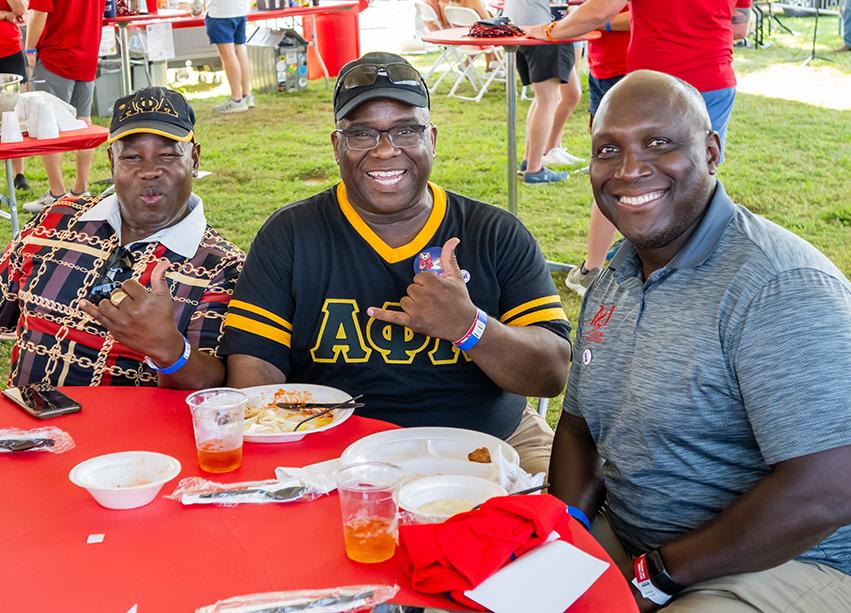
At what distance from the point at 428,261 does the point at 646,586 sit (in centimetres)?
102

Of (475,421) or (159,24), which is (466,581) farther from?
(159,24)

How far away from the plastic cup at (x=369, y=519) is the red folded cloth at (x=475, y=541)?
4cm

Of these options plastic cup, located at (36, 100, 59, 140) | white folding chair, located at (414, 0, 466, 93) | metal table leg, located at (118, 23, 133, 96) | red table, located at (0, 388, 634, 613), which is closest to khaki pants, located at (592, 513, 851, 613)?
red table, located at (0, 388, 634, 613)

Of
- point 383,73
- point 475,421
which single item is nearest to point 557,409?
point 475,421

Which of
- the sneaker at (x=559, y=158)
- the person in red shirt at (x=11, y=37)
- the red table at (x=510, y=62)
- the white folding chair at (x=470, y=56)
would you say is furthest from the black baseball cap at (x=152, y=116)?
the white folding chair at (x=470, y=56)

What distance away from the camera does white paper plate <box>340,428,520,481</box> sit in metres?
1.92

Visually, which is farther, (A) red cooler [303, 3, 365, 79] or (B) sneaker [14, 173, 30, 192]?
(A) red cooler [303, 3, 365, 79]

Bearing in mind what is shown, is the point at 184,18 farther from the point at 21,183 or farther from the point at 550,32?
the point at 550,32

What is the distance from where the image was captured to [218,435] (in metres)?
1.87

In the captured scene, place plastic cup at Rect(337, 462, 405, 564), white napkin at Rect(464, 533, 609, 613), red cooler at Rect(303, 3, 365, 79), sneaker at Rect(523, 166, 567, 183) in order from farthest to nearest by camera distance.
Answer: red cooler at Rect(303, 3, 365, 79), sneaker at Rect(523, 166, 567, 183), plastic cup at Rect(337, 462, 405, 564), white napkin at Rect(464, 533, 609, 613)

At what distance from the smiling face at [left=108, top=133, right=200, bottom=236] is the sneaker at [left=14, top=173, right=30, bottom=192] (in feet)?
17.5

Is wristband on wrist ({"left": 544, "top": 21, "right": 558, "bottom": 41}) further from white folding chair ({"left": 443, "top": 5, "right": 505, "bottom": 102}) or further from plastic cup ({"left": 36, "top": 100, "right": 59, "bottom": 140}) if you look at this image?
white folding chair ({"left": 443, "top": 5, "right": 505, "bottom": 102})

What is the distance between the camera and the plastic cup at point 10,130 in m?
4.64

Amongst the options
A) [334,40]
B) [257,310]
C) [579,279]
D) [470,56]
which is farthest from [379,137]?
[334,40]
